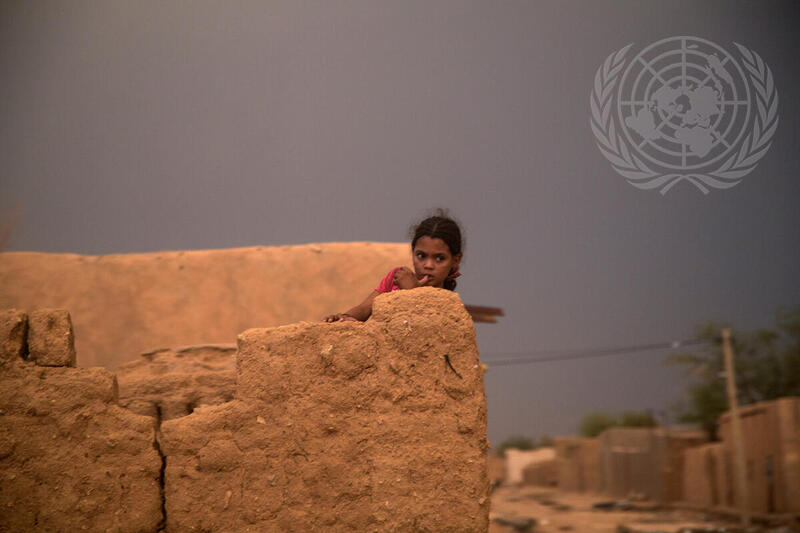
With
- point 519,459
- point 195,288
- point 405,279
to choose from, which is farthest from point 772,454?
point 519,459

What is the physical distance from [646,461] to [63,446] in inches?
684

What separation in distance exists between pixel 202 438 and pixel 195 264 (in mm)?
4030

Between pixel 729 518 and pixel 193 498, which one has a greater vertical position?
pixel 193 498

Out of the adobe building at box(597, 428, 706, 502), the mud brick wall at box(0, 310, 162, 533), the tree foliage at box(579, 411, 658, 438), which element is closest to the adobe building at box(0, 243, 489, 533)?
the mud brick wall at box(0, 310, 162, 533)

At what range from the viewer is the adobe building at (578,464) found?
1998 cm

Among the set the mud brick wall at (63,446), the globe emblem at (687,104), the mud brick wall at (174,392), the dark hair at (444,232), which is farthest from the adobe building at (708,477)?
the mud brick wall at (63,446)

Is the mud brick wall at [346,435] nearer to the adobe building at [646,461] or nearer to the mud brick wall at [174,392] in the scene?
the mud brick wall at [174,392]

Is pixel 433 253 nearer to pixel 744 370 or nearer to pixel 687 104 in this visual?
pixel 687 104

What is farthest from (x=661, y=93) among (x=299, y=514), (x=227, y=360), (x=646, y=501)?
(x=646, y=501)

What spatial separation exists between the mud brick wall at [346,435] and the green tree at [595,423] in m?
29.7

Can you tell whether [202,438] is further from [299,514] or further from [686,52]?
[686,52]

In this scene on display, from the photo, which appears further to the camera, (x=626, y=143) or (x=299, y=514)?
(x=626, y=143)

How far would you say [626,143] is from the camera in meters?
6.51

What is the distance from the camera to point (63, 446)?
7.75 feet
